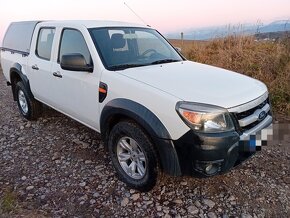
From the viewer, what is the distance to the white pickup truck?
2.47m

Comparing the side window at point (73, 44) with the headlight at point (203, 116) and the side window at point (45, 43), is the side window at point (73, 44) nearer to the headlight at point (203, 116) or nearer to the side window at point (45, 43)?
the side window at point (45, 43)

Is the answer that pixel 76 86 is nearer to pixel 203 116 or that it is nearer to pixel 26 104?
pixel 203 116

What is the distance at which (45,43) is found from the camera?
14.5 feet

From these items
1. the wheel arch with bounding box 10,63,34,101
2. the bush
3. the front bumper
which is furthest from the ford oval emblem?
the wheel arch with bounding box 10,63,34,101

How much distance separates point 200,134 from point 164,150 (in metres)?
0.36

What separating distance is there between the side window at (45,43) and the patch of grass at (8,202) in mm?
2002

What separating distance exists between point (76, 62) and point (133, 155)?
1195 millimetres

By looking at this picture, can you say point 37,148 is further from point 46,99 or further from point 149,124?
point 149,124

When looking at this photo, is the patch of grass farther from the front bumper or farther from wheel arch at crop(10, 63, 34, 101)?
wheel arch at crop(10, 63, 34, 101)

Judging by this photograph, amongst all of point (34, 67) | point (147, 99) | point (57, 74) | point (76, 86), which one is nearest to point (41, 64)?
point (34, 67)

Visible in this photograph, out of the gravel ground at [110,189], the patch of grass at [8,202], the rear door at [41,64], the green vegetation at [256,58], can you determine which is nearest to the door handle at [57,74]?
the rear door at [41,64]

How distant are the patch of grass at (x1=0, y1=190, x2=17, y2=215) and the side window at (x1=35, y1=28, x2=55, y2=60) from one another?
200 cm

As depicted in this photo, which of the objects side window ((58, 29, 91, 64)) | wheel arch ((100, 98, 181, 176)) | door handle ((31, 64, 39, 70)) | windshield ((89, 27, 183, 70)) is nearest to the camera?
wheel arch ((100, 98, 181, 176))

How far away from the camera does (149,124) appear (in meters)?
2.60
